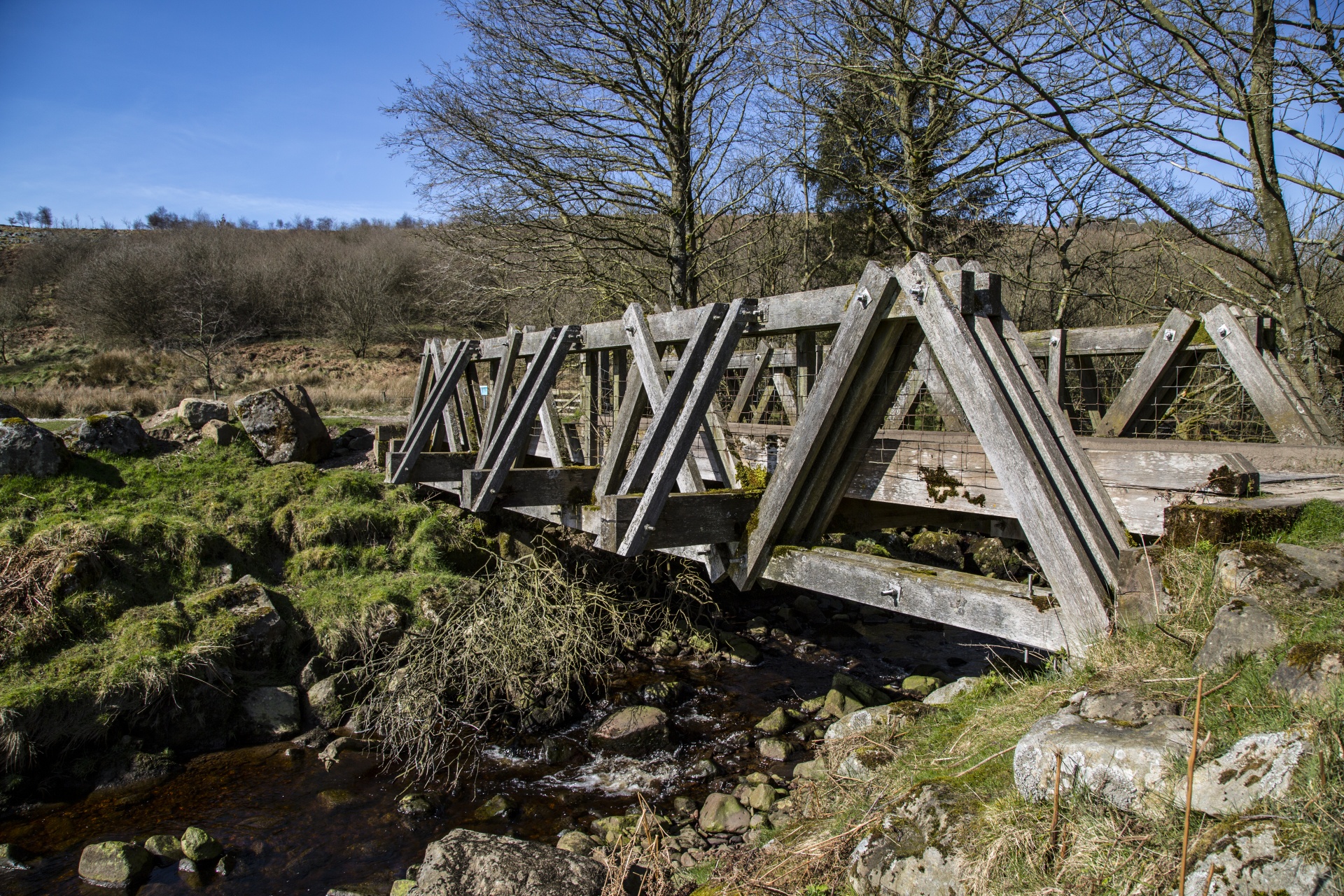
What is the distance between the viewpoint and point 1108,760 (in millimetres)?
2359

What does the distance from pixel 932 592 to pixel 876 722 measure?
52.8 inches

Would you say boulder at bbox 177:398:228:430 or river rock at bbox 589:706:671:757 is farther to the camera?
boulder at bbox 177:398:228:430

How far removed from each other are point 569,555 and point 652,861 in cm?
656

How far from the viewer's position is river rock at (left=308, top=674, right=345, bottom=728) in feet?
26.1

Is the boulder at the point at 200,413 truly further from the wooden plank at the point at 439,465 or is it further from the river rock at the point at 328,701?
the river rock at the point at 328,701

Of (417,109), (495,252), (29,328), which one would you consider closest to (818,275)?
(495,252)

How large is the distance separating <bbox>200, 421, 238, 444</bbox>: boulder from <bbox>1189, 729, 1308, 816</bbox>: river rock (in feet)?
43.4

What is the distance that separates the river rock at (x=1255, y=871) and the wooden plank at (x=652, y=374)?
3.27 m

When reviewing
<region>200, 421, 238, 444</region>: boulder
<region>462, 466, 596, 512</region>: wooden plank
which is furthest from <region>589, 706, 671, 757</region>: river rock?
<region>200, 421, 238, 444</region>: boulder

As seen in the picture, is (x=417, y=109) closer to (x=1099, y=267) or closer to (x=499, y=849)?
(x=1099, y=267)

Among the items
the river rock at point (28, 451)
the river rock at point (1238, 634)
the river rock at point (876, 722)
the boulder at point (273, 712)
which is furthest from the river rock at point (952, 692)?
the river rock at point (28, 451)

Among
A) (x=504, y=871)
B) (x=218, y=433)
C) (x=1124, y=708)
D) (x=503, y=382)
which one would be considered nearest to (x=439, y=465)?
(x=503, y=382)

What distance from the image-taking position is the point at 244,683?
8.12 m

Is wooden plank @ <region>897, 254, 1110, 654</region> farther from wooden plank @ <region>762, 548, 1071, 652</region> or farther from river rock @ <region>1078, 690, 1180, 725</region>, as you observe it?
river rock @ <region>1078, 690, 1180, 725</region>
